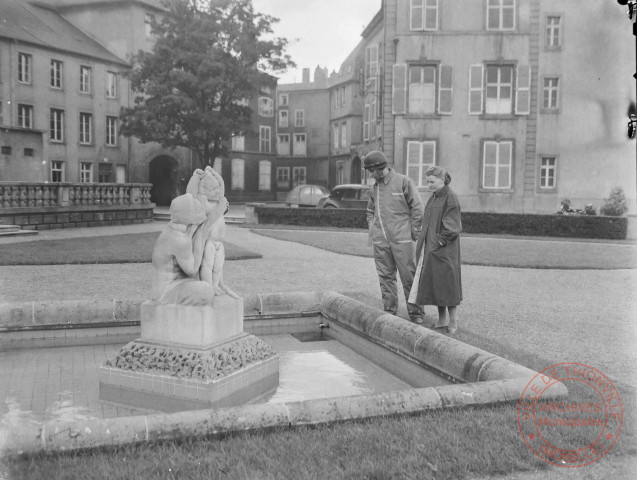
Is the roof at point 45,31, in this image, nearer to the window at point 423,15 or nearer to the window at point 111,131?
the window at point 111,131

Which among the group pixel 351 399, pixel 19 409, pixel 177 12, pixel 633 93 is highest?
pixel 177 12

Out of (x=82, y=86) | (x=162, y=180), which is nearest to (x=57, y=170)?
(x=82, y=86)

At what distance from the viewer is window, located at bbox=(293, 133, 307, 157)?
57438mm

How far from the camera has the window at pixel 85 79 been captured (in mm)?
37356

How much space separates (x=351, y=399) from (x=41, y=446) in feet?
5.73

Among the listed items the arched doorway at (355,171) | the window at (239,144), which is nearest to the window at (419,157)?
the arched doorway at (355,171)

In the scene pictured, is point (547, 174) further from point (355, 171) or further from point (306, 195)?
point (355, 171)

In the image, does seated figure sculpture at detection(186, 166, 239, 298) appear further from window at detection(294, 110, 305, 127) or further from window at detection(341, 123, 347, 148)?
window at detection(294, 110, 305, 127)

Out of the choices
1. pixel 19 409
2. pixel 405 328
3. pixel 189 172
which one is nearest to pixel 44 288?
pixel 19 409

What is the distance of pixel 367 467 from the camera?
351 centimetres

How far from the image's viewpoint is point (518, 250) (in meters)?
17.6

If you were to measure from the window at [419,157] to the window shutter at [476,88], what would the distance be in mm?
2291

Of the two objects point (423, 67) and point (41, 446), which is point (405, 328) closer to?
point (41, 446)

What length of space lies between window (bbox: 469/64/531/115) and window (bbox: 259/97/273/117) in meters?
26.0
